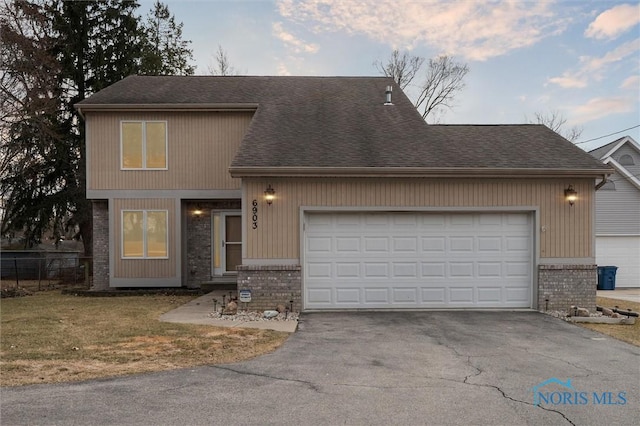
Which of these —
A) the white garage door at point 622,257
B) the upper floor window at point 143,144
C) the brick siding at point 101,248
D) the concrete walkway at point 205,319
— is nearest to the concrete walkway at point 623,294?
the white garage door at point 622,257

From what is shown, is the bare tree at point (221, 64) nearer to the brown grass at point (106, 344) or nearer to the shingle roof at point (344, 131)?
the shingle roof at point (344, 131)

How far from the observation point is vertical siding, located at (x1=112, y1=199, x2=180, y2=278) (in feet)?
41.8

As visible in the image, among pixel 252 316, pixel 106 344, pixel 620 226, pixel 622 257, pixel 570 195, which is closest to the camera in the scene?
pixel 106 344

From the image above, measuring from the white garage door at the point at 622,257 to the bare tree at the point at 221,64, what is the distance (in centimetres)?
2220

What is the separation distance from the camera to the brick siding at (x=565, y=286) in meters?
9.55

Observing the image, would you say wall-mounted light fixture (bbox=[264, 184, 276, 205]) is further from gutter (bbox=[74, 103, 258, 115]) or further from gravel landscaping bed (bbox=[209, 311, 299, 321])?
gutter (bbox=[74, 103, 258, 115])

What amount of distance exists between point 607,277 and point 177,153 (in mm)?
16414

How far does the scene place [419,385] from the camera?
4996 millimetres

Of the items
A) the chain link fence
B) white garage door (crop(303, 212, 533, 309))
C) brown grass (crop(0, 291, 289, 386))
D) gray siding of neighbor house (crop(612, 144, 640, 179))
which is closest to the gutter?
white garage door (crop(303, 212, 533, 309))

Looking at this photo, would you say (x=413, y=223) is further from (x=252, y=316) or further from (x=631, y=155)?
(x=631, y=155)

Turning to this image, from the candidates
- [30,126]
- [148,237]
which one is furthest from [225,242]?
[30,126]

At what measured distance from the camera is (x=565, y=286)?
959 centimetres

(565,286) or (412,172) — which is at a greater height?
(412,172)

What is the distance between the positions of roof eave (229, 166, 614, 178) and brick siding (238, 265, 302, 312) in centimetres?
206
